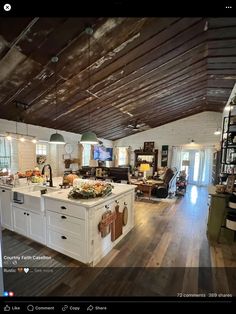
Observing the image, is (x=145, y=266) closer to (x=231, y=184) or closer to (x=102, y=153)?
(x=231, y=184)

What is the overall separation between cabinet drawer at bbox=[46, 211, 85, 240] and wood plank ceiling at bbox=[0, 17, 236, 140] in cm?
180

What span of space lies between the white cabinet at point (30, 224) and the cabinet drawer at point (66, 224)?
0.15 meters

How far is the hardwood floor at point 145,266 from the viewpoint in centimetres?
128

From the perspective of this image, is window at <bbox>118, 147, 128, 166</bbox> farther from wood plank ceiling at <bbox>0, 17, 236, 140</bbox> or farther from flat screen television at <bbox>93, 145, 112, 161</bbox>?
wood plank ceiling at <bbox>0, 17, 236, 140</bbox>

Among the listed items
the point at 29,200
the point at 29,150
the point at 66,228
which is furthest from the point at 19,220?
the point at 29,150

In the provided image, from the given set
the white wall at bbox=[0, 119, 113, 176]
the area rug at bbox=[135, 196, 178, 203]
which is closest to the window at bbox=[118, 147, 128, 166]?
the white wall at bbox=[0, 119, 113, 176]

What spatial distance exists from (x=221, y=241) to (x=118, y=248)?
168cm

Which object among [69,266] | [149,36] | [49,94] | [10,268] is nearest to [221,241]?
[69,266]

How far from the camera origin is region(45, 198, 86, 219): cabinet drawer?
1.77 meters

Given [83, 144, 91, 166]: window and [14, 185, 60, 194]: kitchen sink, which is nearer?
[14, 185, 60, 194]: kitchen sink

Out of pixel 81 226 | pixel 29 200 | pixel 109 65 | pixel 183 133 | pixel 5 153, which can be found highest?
pixel 109 65

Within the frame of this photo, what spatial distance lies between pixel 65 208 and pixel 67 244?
18.4 inches

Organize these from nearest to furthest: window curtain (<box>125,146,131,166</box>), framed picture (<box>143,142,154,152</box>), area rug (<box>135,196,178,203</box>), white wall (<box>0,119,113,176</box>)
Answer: white wall (<box>0,119,113,176</box>), area rug (<box>135,196,178,203</box>), framed picture (<box>143,142,154,152</box>), window curtain (<box>125,146,131,166</box>)

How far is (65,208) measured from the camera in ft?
6.09
